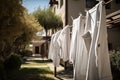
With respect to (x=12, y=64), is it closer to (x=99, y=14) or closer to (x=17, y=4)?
(x=17, y=4)

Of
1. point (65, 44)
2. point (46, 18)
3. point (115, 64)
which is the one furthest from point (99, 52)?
point (46, 18)

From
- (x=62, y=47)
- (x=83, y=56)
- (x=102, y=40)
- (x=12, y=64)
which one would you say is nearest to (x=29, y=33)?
(x=12, y=64)

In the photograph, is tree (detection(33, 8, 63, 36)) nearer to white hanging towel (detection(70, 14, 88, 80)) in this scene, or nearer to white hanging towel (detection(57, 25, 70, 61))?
white hanging towel (detection(57, 25, 70, 61))

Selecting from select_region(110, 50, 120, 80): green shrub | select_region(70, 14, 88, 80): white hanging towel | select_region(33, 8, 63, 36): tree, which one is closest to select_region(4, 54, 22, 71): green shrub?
select_region(110, 50, 120, 80): green shrub

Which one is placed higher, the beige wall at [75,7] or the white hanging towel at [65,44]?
the beige wall at [75,7]

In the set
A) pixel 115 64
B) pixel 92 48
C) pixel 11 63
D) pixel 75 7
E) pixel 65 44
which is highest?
pixel 75 7

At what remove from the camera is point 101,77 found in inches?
275

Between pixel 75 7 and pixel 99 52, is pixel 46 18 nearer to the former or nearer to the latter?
pixel 75 7

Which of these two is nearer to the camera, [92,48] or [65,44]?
[92,48]

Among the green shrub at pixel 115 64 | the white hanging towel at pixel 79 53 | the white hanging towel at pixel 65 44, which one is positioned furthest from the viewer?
the white hanging towel at pixel 65 44

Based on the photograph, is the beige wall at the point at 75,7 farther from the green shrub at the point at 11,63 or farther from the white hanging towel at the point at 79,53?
the white hanging towel at the point at 79,53

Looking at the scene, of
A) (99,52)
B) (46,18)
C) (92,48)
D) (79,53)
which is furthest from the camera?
(46,18)

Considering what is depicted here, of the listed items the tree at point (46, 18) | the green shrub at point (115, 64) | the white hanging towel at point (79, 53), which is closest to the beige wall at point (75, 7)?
the tree at point (46, 18)

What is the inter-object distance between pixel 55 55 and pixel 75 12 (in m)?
8.93
